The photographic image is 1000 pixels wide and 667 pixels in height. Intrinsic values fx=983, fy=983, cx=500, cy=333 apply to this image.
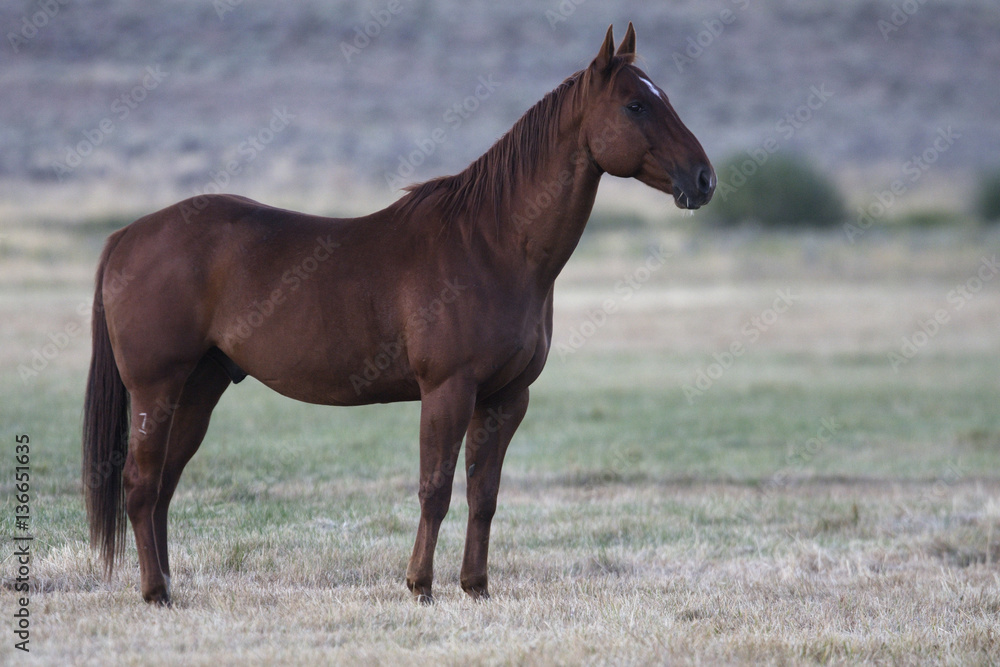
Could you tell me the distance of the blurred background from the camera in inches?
1543

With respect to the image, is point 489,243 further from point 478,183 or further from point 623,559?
point 623,559

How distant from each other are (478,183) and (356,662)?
256 cm

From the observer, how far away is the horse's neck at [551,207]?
5160 mm

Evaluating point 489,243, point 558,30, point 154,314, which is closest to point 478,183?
point 489,243
